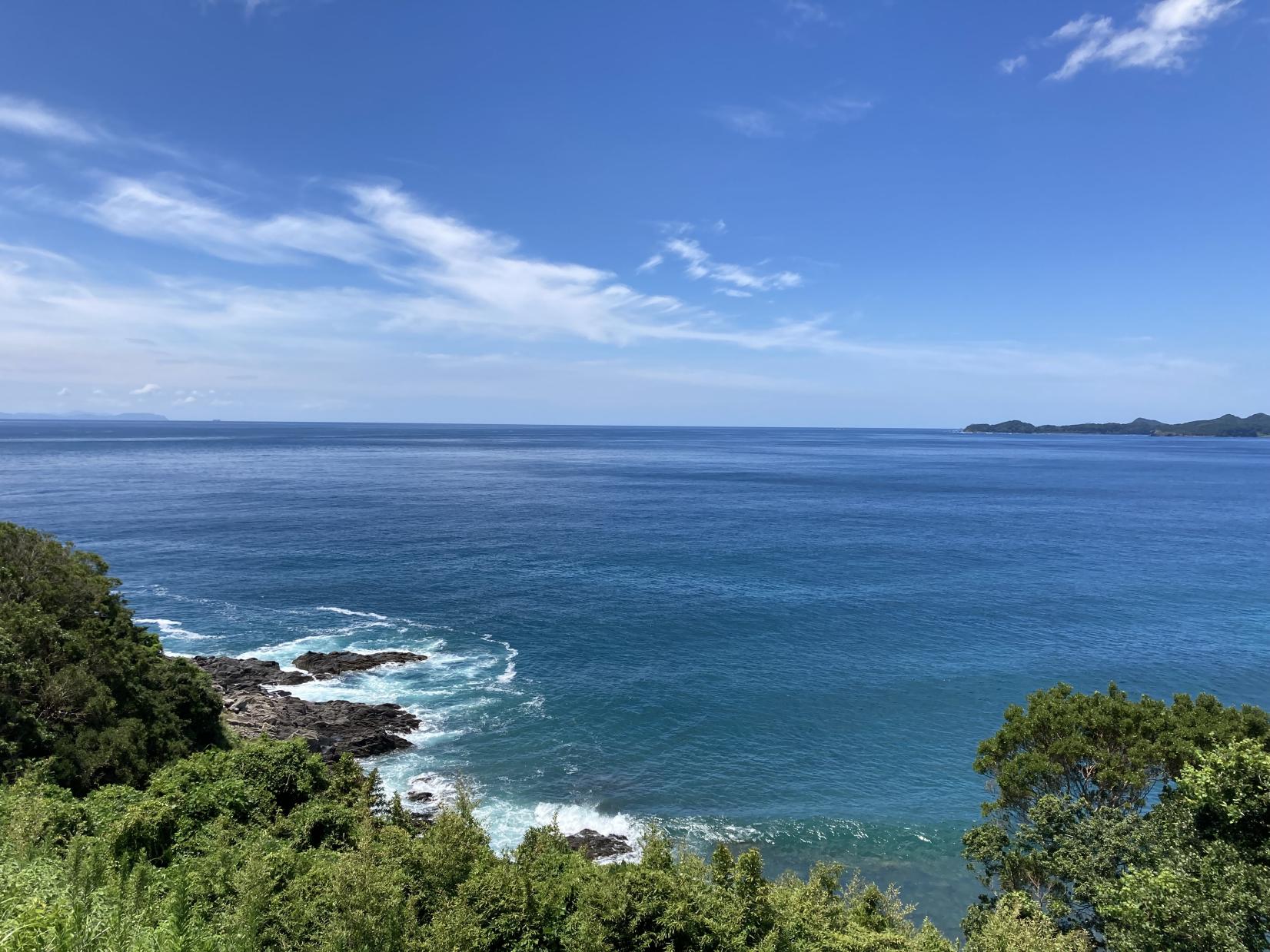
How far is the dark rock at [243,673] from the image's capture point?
5831 centimetres

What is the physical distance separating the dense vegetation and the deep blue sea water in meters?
10.6

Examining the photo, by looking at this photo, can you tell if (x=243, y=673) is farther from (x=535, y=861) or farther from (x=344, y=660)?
(x=535, y=861)

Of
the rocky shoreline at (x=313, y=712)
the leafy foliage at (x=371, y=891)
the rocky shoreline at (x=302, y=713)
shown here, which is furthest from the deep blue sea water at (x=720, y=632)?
the leafy foliage at (x=371, y=891)

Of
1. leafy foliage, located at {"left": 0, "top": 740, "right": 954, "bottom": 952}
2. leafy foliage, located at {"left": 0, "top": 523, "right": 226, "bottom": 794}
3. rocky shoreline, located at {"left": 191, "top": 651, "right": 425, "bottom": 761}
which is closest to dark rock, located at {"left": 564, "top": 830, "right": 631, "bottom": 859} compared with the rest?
leafy foliage, located at {"left": 0, "top": 740, "right": 954, "bottom": 952}

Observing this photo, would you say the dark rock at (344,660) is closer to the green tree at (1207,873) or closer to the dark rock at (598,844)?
the dark rock at (598,844)

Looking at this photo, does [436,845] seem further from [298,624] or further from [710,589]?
[710,589]

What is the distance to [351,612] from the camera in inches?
3041

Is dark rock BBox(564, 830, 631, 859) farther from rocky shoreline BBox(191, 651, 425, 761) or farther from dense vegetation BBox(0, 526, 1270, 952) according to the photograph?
rocky shoreline BBox(191, 651, 425, 761)

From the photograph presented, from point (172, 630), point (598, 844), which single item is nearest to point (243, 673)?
point (172, 630)

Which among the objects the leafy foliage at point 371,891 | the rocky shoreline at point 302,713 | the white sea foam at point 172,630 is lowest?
the rocky shoreline at point 302,713

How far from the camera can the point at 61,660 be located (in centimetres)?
4088

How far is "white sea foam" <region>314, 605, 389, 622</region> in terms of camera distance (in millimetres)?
75875

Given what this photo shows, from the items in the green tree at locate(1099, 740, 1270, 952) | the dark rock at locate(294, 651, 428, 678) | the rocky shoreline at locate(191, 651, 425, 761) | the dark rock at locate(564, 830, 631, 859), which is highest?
the green tree at locate(1099, 740, 1270, 952)

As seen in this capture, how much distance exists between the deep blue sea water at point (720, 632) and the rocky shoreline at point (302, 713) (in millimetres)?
2194
